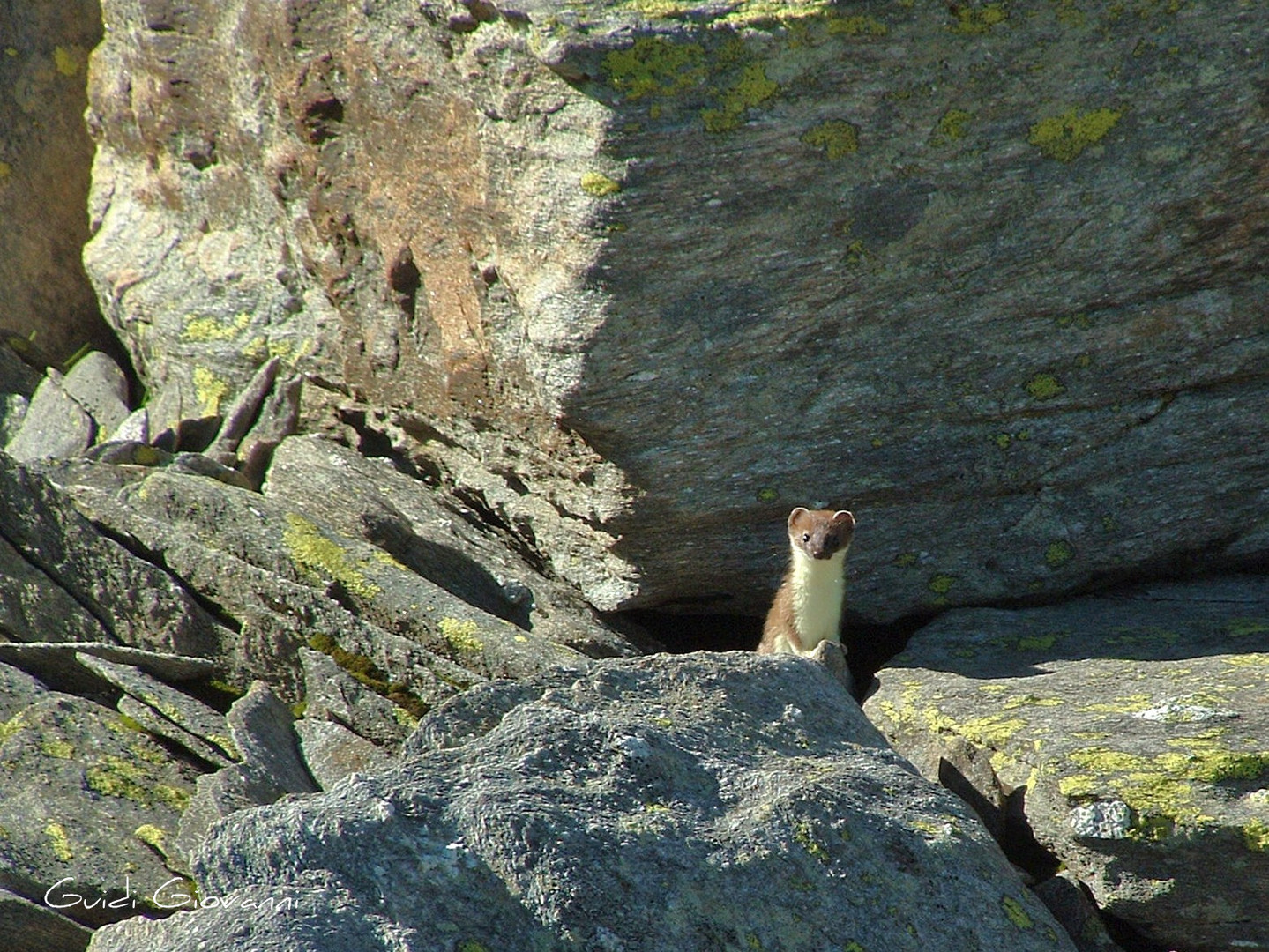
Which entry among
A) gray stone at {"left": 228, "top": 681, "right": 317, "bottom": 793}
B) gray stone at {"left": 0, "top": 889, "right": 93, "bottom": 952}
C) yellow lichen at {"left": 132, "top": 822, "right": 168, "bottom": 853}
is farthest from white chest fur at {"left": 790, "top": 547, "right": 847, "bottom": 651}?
gray stone at {"left": 0, "top": 889, "right": 93, "bottom": 952}

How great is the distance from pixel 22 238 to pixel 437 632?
27.7 feet

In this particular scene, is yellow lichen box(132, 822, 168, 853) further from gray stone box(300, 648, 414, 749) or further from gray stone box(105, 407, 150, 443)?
gray stone box(105, 407, 150, 443)

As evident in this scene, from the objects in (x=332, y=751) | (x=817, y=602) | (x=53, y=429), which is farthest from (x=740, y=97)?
(x=53, y=429)

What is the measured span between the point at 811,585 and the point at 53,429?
25.8 feet

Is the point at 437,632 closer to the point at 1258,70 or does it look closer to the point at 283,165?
the point at 283,165

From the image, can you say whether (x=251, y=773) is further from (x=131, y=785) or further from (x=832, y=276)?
(x=832, y=276)

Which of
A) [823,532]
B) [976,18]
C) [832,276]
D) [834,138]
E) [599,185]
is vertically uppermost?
[976,18]

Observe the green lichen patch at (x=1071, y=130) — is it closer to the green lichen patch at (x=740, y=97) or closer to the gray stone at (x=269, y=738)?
the green lichen patch at (x=740, y=97)

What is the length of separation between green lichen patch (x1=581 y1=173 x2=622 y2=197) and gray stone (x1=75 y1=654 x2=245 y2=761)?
3.98 meters

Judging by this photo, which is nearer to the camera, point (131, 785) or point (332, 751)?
point (131, 785)

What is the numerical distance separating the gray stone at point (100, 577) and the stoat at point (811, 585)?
153 inches

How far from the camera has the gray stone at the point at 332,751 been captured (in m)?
6.95

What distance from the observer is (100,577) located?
8352 mm

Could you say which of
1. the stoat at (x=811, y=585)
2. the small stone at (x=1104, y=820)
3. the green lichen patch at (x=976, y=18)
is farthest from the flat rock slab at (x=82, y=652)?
the green lichen patch at (x=976, y=18)
